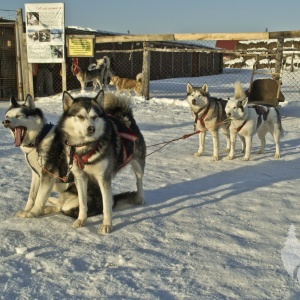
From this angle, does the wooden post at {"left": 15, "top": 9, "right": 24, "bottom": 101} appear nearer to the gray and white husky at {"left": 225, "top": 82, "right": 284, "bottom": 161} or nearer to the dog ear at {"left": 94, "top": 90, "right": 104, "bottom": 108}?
the gray and white husky at {"left": 225, "top": 82, "right": 284, "bottom": 161}

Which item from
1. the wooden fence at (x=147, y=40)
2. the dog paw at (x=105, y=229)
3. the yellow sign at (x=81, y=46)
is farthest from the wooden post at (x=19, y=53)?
the dog paw at (x=105, y=229)

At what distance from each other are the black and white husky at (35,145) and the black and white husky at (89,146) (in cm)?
10

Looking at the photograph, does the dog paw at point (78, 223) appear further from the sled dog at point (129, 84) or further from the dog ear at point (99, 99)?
the sled dog at point (129, 84)

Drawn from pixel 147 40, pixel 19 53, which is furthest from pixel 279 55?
pixel 19 53

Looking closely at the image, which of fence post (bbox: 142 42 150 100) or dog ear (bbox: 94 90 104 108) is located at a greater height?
fence post (bbox: 142 42 150 100)

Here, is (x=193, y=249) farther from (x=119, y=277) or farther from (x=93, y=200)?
(x=93, y=200)

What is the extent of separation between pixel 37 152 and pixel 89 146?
0.51m

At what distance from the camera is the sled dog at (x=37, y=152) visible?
3.09m

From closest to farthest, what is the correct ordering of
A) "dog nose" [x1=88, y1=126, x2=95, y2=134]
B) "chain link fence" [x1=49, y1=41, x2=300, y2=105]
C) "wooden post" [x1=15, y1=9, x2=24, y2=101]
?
1. "dog nose" [x1=88, y1=126, x2=95, y2=134]
2. "wooden post" [x1=15, y1=9, x2=24, y2=101]
3. "chain link fence" [x1=49, y1=41, x2=300, y2=105]

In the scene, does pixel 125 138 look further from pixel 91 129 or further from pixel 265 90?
pixel 265 90

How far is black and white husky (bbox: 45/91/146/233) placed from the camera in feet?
9.43

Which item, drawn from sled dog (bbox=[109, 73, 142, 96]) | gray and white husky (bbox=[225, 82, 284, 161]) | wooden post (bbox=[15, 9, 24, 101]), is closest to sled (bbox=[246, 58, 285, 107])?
gray and white husky (bbox=[225, 82, 284, 161])

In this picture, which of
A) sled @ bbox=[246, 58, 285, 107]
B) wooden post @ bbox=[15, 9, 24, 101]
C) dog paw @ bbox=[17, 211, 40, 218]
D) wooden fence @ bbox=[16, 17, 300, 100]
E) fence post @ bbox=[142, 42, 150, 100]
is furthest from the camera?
wooden post @ bbox=[15, 9, 24, 101]

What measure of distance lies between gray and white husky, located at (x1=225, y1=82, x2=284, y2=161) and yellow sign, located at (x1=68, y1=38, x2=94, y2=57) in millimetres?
6524
